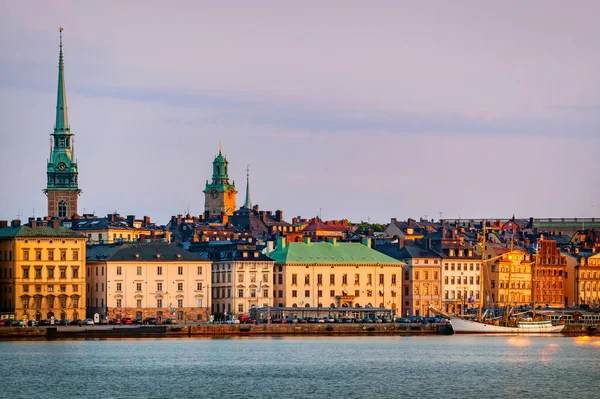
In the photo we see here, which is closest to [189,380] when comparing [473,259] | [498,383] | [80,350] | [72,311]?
[498,383]

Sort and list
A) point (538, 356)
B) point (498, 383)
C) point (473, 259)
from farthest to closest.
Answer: point (473, 259)
point (538, 356)
point (498, 383)

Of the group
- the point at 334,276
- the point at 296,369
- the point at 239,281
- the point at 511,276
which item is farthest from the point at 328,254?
the point at 296,369

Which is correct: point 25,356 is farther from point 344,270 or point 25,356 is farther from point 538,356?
point 344,270

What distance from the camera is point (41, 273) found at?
495ft

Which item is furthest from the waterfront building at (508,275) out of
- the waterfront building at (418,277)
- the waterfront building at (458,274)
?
the waterfront building at (418,277)

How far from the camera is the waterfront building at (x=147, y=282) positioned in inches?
6063

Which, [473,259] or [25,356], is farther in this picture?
[473,259]

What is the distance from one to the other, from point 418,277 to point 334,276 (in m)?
10.0

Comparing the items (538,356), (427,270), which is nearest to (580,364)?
(538,356)

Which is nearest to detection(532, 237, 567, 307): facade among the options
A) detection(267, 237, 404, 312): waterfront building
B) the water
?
detection(267, 237, 404, 312): waterfront building

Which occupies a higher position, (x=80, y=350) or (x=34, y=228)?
(x=34, y=228)

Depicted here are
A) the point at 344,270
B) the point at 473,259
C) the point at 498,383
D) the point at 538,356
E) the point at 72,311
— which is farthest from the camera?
the point at 473,259

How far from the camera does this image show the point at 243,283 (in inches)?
6348

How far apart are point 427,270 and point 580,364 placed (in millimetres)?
59387
